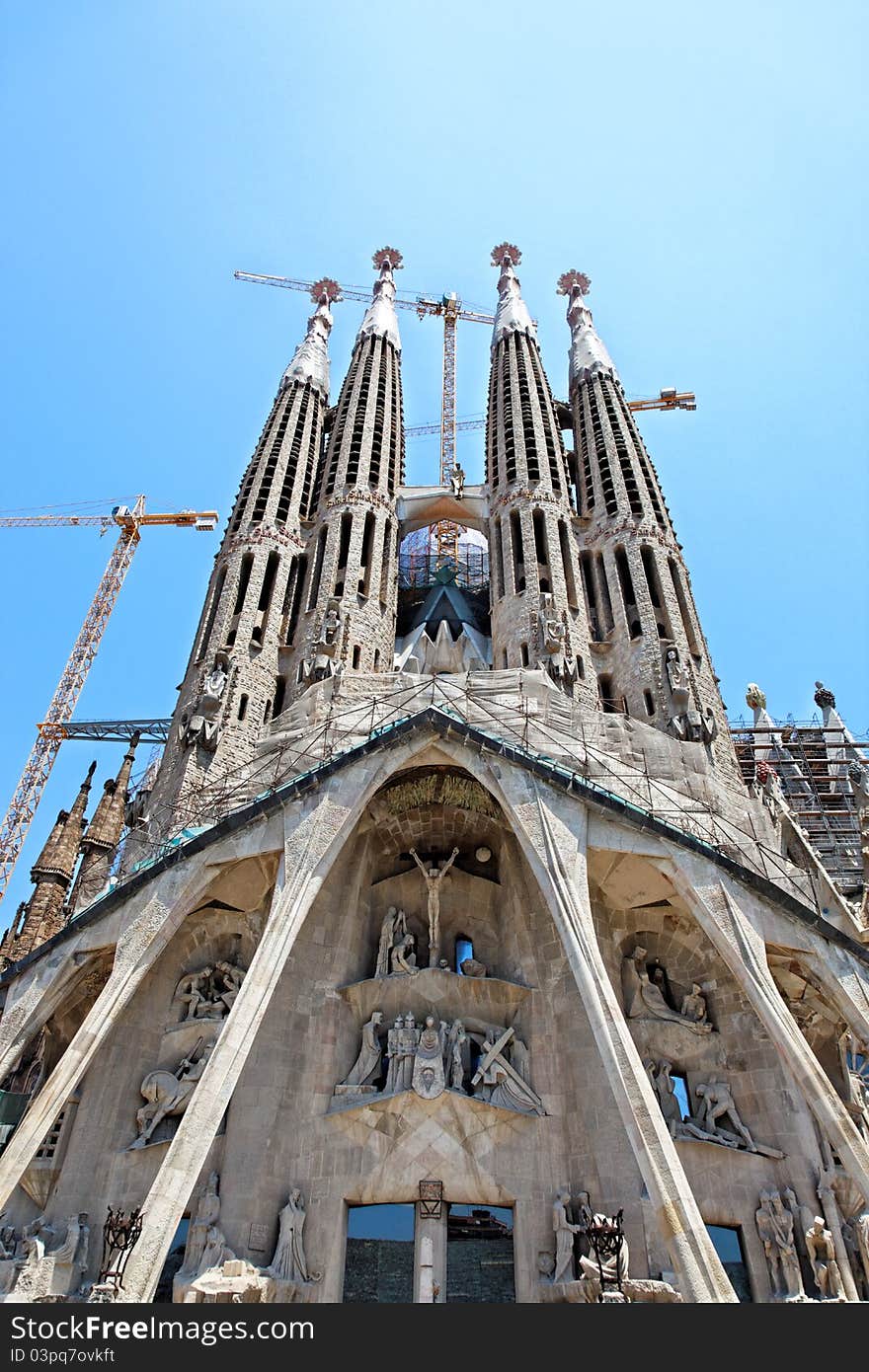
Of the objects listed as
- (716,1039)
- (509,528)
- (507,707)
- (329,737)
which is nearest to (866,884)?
(716,1039)

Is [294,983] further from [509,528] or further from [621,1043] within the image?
[509,528]

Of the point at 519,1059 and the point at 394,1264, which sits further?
the point at 519,1059

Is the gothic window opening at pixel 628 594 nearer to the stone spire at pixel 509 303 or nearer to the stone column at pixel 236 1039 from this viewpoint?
the stone column at pixel 236 1039

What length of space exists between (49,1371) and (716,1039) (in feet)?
38.2

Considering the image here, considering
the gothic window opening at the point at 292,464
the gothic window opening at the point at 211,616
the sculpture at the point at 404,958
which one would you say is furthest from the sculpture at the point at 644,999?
the gothic window opening at the point at 292,464

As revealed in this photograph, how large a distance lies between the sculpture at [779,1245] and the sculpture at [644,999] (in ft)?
9.38

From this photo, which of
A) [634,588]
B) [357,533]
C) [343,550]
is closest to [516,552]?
[634,588]

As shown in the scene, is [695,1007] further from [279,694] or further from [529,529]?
[529,529]

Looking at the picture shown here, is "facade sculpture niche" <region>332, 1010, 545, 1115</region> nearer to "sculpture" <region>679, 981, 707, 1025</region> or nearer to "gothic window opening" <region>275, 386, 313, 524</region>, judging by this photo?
"sculpture" <region>679, 981, 707, 1025</region>

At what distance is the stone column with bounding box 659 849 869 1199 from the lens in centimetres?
1209

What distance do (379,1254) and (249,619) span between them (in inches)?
599

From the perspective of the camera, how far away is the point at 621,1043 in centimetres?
1305

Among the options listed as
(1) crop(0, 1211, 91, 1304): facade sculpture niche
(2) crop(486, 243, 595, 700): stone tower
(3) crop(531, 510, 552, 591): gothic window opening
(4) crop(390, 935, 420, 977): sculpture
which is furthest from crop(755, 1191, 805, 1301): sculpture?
(3) crop(531, 510, 552, 591): gothic window opening

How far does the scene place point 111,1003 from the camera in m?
14.6
